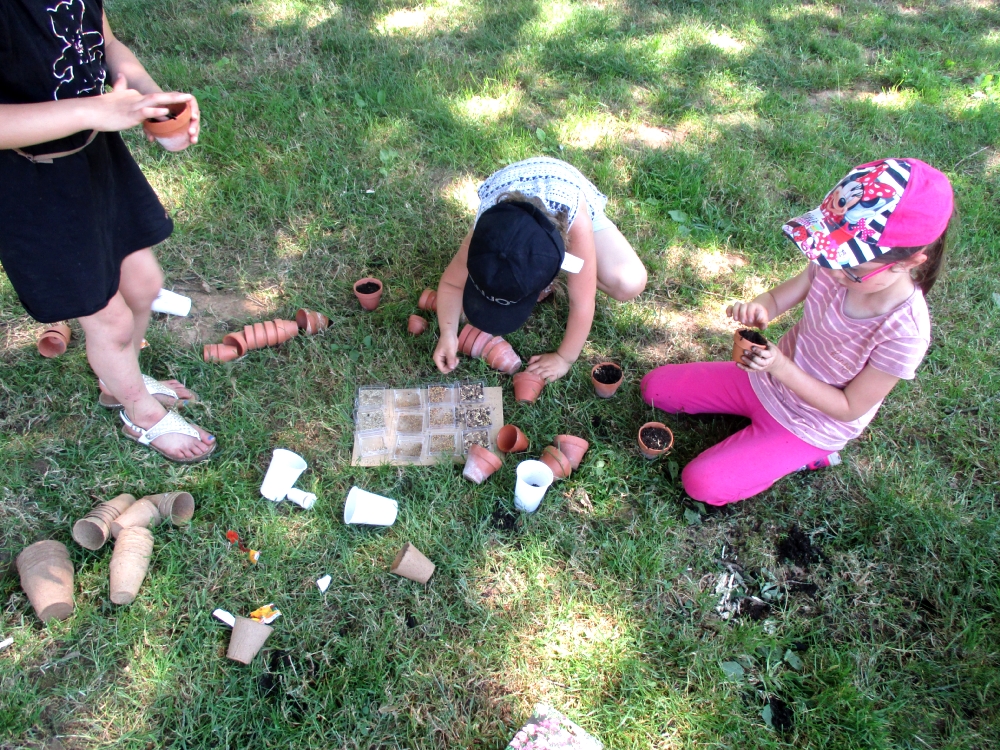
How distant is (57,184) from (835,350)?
2495 millimetres

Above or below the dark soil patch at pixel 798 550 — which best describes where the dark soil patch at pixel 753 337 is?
above

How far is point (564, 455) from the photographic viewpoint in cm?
249

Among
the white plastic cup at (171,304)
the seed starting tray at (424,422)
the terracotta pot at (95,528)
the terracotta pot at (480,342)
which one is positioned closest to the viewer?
the terracotta pot at (95,528)

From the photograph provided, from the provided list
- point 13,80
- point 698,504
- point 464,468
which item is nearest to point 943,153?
point 698,504

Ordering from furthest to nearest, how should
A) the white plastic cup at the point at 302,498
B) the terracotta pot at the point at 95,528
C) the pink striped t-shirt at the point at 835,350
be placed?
the white plastic cup at the point at 302,498
the terracotta pot at the point at 95,528
the pink striped t-shirt at the point at 835,350

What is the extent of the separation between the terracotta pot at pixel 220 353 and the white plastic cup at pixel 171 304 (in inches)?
12.5

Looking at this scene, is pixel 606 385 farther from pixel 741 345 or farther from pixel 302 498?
pixel 302 498

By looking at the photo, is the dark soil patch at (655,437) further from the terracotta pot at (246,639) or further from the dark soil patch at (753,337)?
the terracotta pot at (246,639)

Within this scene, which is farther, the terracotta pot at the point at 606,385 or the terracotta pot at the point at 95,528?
the terracotta pot at the point at 606,385

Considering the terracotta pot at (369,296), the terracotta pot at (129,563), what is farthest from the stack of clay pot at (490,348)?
the terracotta pot at (129,563)

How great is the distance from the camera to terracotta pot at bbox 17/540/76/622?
2.06 meters

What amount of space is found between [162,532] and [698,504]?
202cm

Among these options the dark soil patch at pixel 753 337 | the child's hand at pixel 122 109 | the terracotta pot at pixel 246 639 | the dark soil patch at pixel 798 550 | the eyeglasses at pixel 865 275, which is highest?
the child's hand at pixel 122 109

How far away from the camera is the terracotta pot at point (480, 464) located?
8.07 ft
